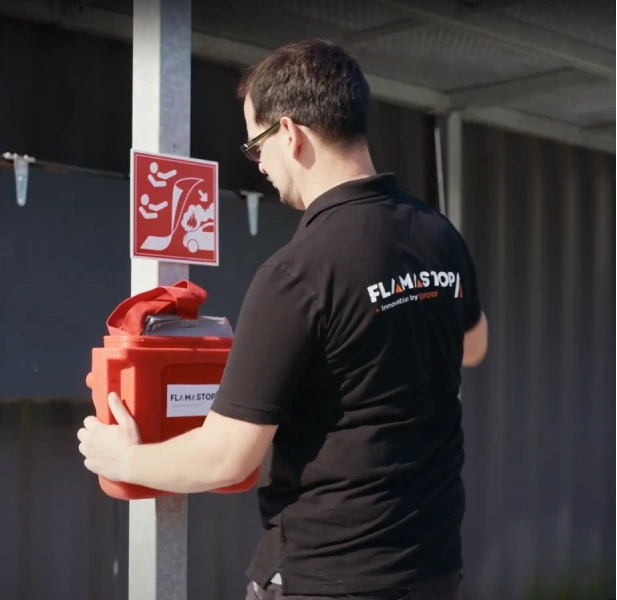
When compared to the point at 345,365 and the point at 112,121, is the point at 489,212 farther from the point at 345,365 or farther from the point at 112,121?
the point at 345,365

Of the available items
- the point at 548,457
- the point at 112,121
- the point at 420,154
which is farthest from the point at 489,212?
the point at 112,121

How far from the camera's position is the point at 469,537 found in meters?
5.40

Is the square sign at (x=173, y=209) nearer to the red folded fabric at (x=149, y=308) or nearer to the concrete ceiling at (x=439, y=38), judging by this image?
the red folded fabric at (x=149, y=308)

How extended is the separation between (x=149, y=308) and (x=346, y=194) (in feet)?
1.90

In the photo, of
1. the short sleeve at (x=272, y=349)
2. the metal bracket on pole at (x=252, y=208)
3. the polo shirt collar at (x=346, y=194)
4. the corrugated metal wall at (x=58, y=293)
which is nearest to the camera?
the short sleeve at (x=272, y=349)

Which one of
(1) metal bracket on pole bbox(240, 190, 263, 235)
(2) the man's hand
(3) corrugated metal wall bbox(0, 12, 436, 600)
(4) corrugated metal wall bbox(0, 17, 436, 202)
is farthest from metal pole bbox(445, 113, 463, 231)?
(2) the man's hand

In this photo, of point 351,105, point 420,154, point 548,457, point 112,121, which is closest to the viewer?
point 351,105

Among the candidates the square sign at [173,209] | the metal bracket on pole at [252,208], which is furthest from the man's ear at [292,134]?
the metal bracket on pole at [252,208]

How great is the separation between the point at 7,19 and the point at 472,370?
9.98ft

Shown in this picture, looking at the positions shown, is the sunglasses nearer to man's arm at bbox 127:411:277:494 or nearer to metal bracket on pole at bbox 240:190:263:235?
man's arm at bbox 127:411:277:494

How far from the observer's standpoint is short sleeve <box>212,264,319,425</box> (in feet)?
5.38

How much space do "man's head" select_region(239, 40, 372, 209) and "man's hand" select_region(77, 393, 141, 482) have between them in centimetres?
56

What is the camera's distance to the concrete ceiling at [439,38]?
400 centimetres

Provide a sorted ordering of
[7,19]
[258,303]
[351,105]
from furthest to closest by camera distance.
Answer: [7,19], [351,105], [258,303]
